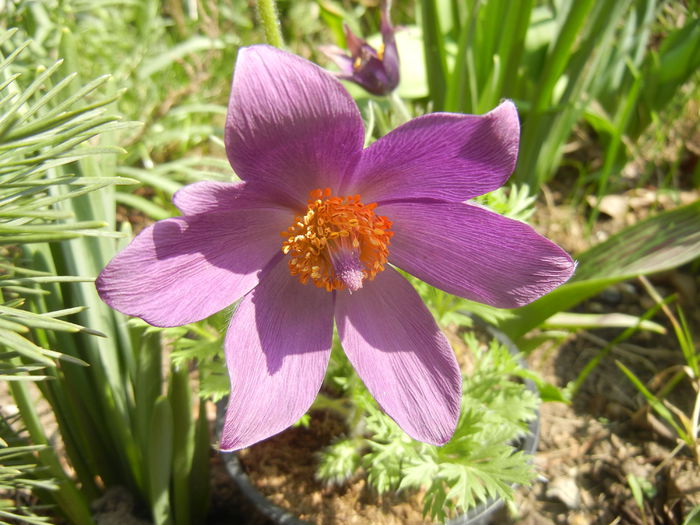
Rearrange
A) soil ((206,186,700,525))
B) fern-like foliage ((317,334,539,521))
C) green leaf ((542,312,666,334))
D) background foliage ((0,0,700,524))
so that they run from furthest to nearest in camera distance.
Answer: green leaf ((542,312,666,334))
soil ((206,186,700,525))
fern-like foliage ((317,334,539,521))
background foliage ((0,0,700,524))

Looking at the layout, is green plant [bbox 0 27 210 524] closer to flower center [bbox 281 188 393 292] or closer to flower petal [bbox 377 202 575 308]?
flower center [bbox 281 188 393 292]

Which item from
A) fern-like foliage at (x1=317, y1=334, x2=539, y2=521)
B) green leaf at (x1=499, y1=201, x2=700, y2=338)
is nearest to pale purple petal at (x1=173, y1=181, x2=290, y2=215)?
fern-like foliage at (x1=317, y1=334, x2=539, y2=521)

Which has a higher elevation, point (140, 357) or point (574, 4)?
point (574, 4)

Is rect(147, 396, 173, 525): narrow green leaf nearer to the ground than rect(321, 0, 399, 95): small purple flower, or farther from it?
nearer to the ground

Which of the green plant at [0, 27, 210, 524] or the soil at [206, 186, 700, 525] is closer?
the green plant at [0, 27, 210, 524]

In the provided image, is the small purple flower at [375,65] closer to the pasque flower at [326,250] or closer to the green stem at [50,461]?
the pasque flower at [326,250]

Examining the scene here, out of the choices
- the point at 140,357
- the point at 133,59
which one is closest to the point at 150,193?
the point at 133,59

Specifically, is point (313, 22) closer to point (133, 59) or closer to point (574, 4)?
point (133, 59)

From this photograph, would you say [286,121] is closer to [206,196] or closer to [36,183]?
[206,196]
